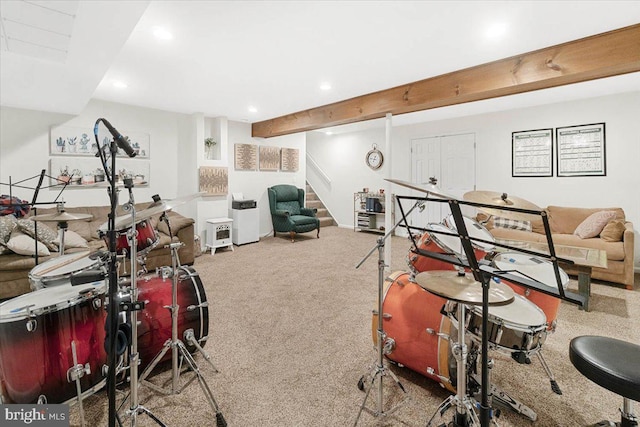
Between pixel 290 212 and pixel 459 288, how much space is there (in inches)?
206

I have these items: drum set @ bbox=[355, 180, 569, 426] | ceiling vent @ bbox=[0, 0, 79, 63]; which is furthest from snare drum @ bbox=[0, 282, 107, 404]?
ceiling vent @ bbox=[0, 0, 79, 63]

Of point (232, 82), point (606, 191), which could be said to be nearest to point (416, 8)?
point (232, 82)

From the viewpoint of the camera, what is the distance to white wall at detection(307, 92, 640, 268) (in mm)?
4117

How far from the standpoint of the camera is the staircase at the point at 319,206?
7932 millimetres

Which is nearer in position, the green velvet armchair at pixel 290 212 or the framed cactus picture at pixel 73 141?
the framed cactus picture at pixel 73 141

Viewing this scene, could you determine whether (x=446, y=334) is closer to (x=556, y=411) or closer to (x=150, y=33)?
(x=556, y=411)

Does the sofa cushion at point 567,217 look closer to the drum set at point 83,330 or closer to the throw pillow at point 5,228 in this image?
the drum set at point 83,330

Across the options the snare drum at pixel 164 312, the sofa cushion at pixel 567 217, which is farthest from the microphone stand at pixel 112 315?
the sofa cushion at pixel 567 217

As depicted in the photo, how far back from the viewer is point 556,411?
164 cm

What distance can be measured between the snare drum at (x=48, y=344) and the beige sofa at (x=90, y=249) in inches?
60.2

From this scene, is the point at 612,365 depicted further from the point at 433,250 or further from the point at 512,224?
the point at 512,224

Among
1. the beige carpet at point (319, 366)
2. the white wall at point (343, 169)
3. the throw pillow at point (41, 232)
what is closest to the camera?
the beige carpet at point (319, 366)

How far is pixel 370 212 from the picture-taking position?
273 inches

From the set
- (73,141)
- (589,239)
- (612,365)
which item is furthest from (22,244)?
(589,239)
